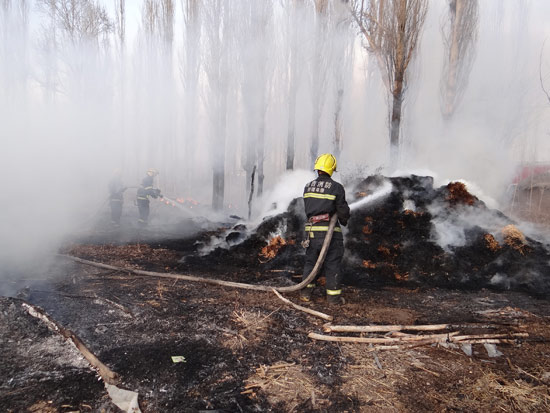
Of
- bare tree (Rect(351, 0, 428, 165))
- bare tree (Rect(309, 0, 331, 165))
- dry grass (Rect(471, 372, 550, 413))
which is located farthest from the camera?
bare tree (Rect(309, 0, 331, 165))

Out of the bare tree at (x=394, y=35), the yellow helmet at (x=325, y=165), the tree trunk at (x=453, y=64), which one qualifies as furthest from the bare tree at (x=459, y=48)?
the yellow helmet at (x=325, y=165)

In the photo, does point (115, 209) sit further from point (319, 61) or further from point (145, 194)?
point (319, 61)

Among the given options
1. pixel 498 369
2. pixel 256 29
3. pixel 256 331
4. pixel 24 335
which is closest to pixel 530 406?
pixel 498 369

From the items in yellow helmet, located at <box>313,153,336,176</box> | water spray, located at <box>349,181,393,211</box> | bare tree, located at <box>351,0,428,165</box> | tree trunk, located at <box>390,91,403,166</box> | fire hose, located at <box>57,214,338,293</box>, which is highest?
bare tree, located at <box>351,0,428,165</box>

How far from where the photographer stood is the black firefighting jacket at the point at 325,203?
186 inches

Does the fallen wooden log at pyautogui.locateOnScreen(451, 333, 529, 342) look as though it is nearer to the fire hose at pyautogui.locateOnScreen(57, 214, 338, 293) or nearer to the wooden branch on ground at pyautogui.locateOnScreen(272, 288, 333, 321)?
the wooden branch on ground at pyautogui.locateOnScreen(272, 288, 333, 321)

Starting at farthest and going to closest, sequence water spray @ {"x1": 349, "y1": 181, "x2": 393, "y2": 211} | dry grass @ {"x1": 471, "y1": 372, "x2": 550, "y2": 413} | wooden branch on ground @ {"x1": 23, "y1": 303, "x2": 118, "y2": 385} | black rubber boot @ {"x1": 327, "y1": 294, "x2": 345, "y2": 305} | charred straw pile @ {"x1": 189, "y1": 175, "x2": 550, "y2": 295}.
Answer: water spray @ {"x1": 349, "y1": 181, "x2": 393, "y2": 211}, charred straw pile @ {"x1": 189, "y1": 175, "x2": 550, "y2": 295}, black rubber boot @ {"x1": 327, "y1": 294, "x2": 345, "y2": 305}, wooden branch on ground @ {"x1": 23, "y1": 303, "x2": 118, "y2": 385}, dry grass @ {"x1": 471, "y1": 372, "x2": 550, "y2": 413}

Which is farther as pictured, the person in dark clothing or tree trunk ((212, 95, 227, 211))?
tree trunk ((212, 95, 227, 211))

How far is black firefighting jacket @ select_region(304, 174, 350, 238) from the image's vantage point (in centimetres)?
471

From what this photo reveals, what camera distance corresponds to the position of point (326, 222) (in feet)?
15.7

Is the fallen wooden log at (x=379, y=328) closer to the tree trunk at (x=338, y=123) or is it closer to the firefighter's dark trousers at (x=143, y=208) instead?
the firefighter's dark trousers at (x=143, y=208)

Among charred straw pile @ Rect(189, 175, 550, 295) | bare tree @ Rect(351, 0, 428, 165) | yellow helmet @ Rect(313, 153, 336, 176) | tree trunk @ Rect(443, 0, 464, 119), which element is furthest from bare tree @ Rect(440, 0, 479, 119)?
yellow helmet @ Rect(313, 153, 336, 176)

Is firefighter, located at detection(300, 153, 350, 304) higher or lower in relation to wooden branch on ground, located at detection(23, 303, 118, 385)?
higher

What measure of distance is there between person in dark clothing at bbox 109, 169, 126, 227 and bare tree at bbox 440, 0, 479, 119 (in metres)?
13.4
